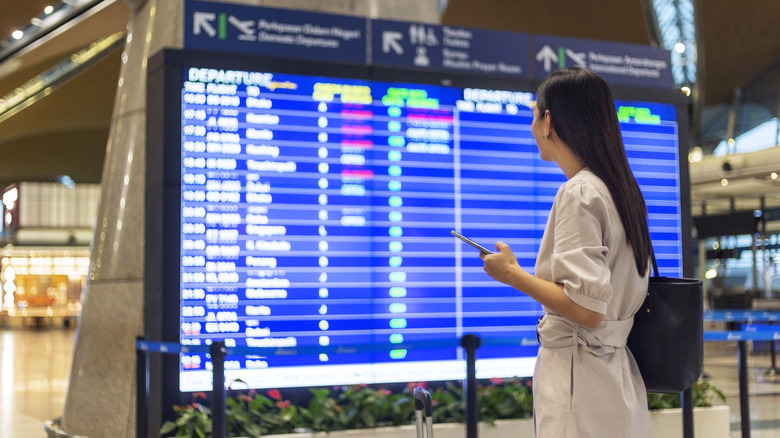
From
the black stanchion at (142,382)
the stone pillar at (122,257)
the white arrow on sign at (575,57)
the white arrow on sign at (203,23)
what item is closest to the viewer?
the black stanchion at (142,382)

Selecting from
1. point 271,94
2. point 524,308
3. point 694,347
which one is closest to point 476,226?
point 524,308

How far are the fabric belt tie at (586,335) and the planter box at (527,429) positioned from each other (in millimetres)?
3474

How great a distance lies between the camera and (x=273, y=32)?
18.4 feet

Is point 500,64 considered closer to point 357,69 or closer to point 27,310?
point 357,69

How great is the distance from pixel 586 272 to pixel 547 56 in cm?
490

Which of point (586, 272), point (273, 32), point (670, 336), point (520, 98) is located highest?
point (273, 32)

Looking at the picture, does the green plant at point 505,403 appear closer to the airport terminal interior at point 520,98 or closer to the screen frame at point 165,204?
the airport terminal interior at point 520,98

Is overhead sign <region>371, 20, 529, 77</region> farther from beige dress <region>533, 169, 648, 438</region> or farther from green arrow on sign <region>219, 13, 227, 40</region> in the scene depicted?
beige dress <region>533, 169, 648, 438</region>

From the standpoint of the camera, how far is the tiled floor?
26.5 feet

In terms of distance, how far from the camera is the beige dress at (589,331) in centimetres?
185

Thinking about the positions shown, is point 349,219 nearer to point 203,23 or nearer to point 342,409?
point 342,409

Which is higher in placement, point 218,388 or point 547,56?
point 547,56

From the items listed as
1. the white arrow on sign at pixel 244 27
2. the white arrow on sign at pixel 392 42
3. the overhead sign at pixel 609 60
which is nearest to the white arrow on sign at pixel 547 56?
the overhead sign at pixel 609 60

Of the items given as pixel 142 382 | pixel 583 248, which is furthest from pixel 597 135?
pixel 142 382
